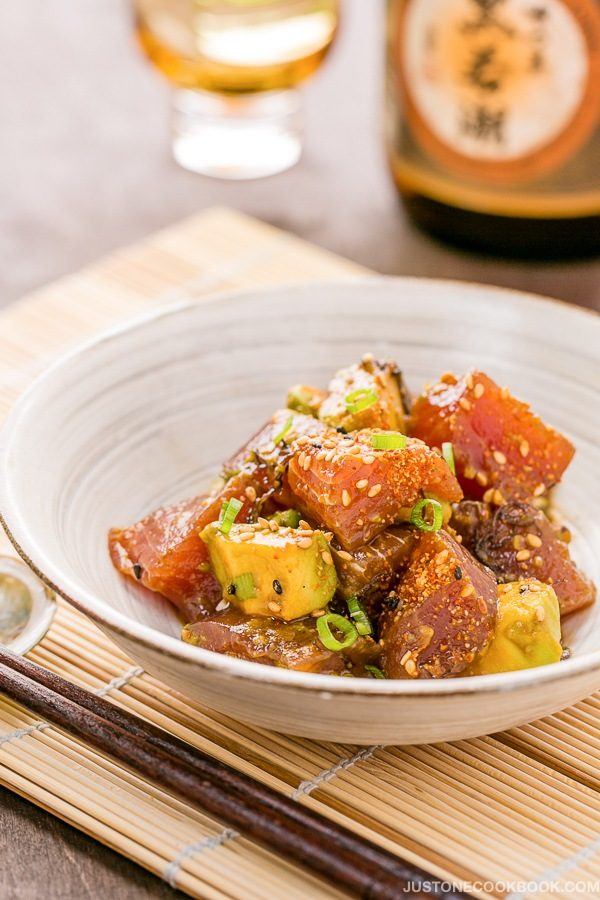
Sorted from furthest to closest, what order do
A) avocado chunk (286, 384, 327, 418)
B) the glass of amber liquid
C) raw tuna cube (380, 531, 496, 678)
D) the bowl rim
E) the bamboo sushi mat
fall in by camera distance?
the glass of amber liquid
avocado chunk (286, 384, 327, 418)
raw tuna cube (380, 531, 496, 678)
the bamboo sushi mat
the bowl rim

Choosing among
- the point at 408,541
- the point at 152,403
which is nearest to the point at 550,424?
the point at 408,541

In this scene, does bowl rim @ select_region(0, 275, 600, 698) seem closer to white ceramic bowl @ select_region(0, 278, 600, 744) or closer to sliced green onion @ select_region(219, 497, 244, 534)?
white ceramic bowl @ select_region(0, 278, 600, 744)

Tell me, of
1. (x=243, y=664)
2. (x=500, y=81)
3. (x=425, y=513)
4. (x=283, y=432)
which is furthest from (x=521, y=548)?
(x=500, y=81)

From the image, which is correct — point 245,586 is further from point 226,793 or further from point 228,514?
point 226,793

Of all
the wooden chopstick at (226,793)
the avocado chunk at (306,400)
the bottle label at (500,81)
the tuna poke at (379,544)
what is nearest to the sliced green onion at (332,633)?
the tuna poke at (379,544)

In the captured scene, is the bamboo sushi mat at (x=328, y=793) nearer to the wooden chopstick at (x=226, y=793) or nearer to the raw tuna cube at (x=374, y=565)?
the wooden chopstick at (x=226, y=793)

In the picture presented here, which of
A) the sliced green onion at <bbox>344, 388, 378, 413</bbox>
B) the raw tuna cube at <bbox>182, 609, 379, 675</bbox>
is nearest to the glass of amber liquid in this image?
the sliced green onion at <bbox>344, 388, 378, 413</bbox>
